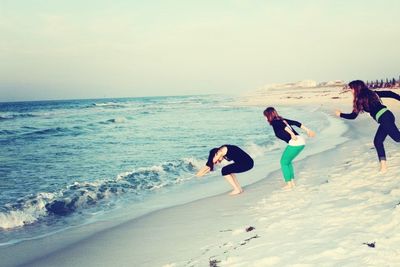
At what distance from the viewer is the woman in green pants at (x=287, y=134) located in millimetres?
7422

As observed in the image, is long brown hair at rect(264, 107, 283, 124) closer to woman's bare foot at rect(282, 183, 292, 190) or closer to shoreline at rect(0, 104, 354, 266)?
woman's bare foot at rect(282, 183, 292, 190)

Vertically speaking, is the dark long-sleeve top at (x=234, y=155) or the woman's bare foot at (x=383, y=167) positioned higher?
the dark long-sleeve top at (x=234, y=155)

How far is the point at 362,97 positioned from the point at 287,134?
5.31 feet

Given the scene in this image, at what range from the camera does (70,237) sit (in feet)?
20.8

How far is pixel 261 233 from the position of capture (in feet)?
16.6

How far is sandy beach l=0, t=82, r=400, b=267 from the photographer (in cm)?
408

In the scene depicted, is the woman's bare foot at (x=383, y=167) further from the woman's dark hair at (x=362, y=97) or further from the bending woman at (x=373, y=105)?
the woman's dark hair at (x=362, y=97)

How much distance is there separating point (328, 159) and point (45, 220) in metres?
7.84

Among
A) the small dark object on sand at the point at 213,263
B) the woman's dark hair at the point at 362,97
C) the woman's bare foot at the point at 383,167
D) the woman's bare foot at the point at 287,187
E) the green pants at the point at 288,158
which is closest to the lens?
the small dark object on sand at the point at 213,263

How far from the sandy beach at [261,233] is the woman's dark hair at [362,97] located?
55.0 inches

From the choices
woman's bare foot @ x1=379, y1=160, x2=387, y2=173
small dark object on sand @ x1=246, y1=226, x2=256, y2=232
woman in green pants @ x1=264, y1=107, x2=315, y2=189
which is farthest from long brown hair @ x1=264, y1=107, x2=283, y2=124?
small dark object on sand @ x1=246, y1=226, x2=256, y2=232

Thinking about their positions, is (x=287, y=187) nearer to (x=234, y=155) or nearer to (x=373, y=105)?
(x=234, y=155)

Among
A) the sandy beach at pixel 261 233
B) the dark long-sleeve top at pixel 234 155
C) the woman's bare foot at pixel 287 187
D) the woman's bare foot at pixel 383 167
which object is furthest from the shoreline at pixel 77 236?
the woman's bare foot at pixel 383 167

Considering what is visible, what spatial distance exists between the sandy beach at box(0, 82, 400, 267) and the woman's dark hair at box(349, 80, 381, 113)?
140 centimetres
